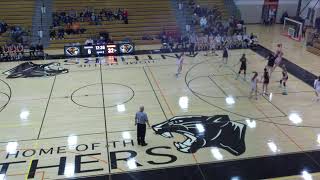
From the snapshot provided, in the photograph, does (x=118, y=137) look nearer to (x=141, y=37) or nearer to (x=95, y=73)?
(x=95, y=73)

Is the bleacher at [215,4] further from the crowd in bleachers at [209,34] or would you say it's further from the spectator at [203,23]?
the spectator at [203,23]

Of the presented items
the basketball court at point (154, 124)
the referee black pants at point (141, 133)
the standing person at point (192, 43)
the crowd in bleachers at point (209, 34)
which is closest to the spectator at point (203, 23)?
the crowd in bleachers at point (209, 34)

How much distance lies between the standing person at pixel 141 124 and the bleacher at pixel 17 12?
18.4 meters

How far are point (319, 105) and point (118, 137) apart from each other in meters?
9.54

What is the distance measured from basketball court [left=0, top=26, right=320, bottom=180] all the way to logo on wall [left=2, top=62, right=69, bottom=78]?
0.56 metres

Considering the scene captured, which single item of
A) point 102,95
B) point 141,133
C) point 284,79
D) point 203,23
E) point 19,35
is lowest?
point 141,133

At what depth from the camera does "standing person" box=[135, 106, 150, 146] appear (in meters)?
13.0

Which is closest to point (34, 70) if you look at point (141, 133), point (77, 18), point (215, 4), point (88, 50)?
point (88, 50)

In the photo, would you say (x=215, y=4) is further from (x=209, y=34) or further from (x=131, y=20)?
(x=131, y=20)

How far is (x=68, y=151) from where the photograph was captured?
13102 millimetres

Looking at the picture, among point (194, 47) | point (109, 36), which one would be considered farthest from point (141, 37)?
point (194, 47)

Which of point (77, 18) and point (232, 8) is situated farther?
point (232, 8)

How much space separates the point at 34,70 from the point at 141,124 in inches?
458

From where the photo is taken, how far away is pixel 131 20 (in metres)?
30.4
